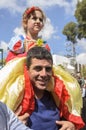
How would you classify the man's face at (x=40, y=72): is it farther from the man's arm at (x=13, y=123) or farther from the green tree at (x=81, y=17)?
the green tree at (x=81, y=17)

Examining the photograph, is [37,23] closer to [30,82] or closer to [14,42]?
[14,42]

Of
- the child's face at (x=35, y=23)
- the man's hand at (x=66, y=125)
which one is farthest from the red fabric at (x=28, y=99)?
the child's face at (x=35, y=23)

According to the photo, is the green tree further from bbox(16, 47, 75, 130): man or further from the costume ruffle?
bbox(16, 47, 75, 130): man

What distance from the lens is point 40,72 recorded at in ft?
7.99

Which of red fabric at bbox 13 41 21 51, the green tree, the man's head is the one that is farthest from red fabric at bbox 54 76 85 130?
the green tree

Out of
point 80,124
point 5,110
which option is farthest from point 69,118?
point 5,110

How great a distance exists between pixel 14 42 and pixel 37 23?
0.83ft

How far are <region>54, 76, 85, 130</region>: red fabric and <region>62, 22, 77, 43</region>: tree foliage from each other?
96.6 ft

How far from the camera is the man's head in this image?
2436mm

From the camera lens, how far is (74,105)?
2.62 m

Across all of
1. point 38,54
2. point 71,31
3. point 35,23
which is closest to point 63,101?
point 38,54

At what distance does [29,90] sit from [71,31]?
103 ft

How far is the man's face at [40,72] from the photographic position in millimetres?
2434

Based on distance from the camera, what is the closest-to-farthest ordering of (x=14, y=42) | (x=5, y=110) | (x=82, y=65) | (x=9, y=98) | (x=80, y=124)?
(x=5, y=110)
(x=9, y=98)
(x=80, y=124)
(x=14, y=42)
(x=82, y=65)
